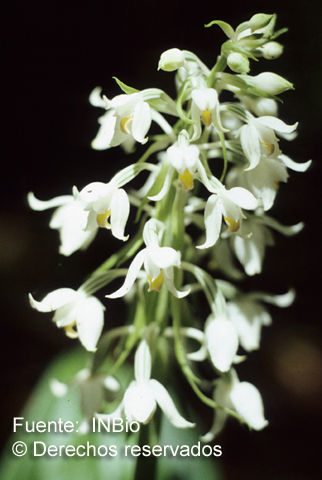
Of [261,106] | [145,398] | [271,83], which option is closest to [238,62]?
[271,83]

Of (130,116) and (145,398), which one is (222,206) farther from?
(145,398)

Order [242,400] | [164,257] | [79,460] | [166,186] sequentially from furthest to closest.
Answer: [79,460] → [242,400] → [166,186] → [164,257]

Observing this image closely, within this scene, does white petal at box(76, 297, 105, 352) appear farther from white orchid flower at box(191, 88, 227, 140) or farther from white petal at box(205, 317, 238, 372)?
white orchid flower at box(191, 88, 227, 140)

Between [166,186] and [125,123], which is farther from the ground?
[125,123]


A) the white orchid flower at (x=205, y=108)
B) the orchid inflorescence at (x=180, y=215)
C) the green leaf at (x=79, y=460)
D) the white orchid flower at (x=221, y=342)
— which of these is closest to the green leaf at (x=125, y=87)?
the orchid inflorescence at (x=180, y=215)

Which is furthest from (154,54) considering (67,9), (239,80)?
(239,80)

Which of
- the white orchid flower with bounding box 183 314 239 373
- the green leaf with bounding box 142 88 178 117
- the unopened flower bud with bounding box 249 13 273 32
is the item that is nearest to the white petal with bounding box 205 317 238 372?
the white orchid flower with bounding box 183 314 239 373

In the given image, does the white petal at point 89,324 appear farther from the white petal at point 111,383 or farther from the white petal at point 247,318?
the white petal at point 247,318

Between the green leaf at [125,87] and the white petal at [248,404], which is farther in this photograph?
the white petal at [248,404]
